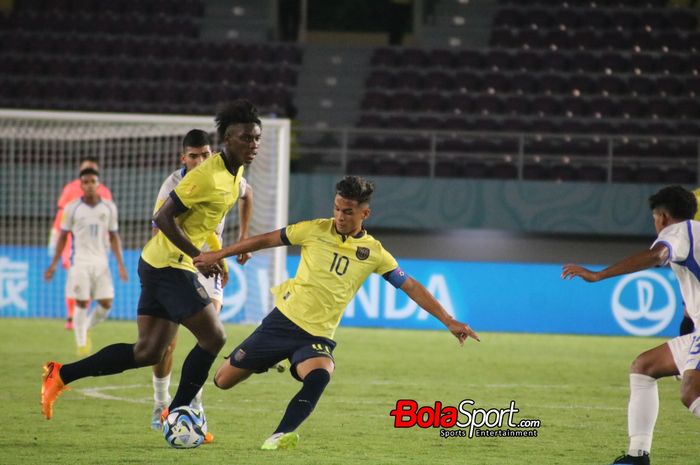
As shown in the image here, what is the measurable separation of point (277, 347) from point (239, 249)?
635mm

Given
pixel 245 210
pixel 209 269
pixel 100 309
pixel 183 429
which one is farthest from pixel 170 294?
pixel 100 309

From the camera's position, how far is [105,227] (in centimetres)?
1264

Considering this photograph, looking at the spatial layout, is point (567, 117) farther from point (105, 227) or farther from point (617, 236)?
point (105, 227)

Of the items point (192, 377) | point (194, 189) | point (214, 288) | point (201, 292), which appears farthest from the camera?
point (214, 288)

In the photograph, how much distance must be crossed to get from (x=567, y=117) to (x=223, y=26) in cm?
857

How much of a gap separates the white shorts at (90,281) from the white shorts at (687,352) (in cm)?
781

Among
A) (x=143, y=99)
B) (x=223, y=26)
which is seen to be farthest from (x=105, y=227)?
(x=223, y=26)

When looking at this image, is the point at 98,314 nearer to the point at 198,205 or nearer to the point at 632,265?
the point at 198,205

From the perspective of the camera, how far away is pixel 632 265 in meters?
5.67

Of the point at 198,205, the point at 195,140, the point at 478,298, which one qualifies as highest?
the point at 195,140

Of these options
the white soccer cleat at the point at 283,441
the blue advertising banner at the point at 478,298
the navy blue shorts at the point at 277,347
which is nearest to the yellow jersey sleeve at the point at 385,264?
the navy blue shorts at the point at 277,347

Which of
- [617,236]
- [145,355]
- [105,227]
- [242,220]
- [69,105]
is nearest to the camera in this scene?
[145,355]

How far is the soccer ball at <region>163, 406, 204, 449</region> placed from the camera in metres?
6.46

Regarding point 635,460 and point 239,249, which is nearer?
point 635,460
